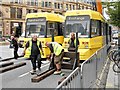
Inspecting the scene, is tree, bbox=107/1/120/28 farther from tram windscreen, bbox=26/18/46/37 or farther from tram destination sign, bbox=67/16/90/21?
tram windscreen, bbox=26/18/46/37

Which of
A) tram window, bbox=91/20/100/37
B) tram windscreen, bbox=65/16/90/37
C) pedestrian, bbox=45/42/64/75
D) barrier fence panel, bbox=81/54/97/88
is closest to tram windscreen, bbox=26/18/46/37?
tram windscreen, bbox=65/16/90/37

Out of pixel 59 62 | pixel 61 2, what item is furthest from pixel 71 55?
pixel 61 2

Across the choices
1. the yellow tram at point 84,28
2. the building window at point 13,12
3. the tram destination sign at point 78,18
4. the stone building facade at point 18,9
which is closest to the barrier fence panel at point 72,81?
the yellow tram at point 84,28

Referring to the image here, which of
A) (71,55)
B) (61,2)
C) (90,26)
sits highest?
(61,2)

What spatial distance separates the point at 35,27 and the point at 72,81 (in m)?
13.0

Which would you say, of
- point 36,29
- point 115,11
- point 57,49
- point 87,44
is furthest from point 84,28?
point 57,49

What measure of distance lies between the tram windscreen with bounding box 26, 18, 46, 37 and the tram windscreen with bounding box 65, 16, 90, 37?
221 cm

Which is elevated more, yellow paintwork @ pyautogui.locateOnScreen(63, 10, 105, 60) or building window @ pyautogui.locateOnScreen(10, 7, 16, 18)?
building window @ pyautogui.locateOnScreen(10, 7, 16, 18)

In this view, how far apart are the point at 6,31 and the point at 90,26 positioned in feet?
158

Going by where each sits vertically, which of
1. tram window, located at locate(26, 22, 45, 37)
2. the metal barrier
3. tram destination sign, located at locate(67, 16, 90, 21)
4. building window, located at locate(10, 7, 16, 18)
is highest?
building window, located at locate(10, 7, 16, 18)

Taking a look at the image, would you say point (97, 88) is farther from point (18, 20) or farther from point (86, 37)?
point (18, 20)

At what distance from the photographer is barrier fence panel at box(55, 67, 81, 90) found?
4.34 meters

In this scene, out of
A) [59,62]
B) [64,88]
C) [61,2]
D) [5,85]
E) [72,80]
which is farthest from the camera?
[61,2]

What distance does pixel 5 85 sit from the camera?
9297 millimetres
